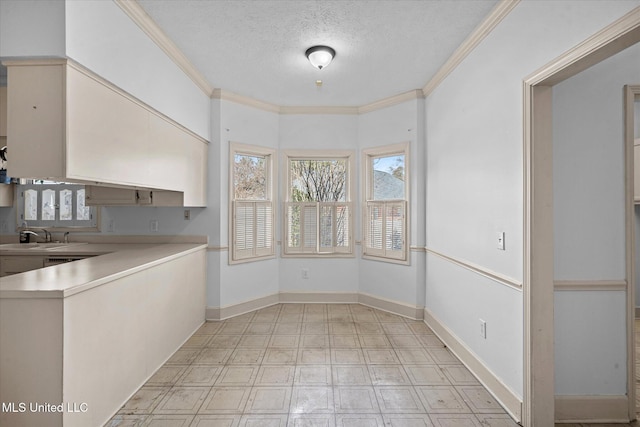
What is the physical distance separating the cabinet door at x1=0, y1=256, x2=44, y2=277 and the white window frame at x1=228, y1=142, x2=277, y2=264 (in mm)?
1796

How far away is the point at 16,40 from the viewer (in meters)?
1.77

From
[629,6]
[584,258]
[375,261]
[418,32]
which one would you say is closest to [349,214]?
[375,261]

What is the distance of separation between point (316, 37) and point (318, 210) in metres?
2.31

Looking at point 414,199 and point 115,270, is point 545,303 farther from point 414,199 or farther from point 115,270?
point 115,270

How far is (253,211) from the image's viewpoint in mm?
4270

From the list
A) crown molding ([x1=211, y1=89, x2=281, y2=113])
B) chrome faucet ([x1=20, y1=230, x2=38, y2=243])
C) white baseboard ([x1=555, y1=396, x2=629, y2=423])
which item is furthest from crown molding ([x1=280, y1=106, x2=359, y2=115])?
white baseboard ([x1=555, y1=396, x2=629, y2=423])

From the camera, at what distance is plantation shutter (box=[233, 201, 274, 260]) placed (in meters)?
4.10

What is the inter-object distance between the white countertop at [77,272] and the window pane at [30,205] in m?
0.93

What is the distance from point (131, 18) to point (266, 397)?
2.75 metres

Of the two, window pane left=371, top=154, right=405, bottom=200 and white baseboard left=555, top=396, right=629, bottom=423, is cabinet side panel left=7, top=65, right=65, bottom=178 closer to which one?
white baseboard left=555, top=396, right=629, bottom=423

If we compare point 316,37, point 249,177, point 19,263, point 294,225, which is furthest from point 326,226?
point 19,263

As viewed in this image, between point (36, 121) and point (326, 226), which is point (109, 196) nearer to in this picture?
point (36, 121)

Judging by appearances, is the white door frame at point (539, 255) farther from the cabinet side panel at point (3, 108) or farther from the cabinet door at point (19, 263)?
the cabinet door at point (19, 263)

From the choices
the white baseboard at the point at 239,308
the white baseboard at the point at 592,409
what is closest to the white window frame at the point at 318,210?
the white baseboard at the point at 239,308
